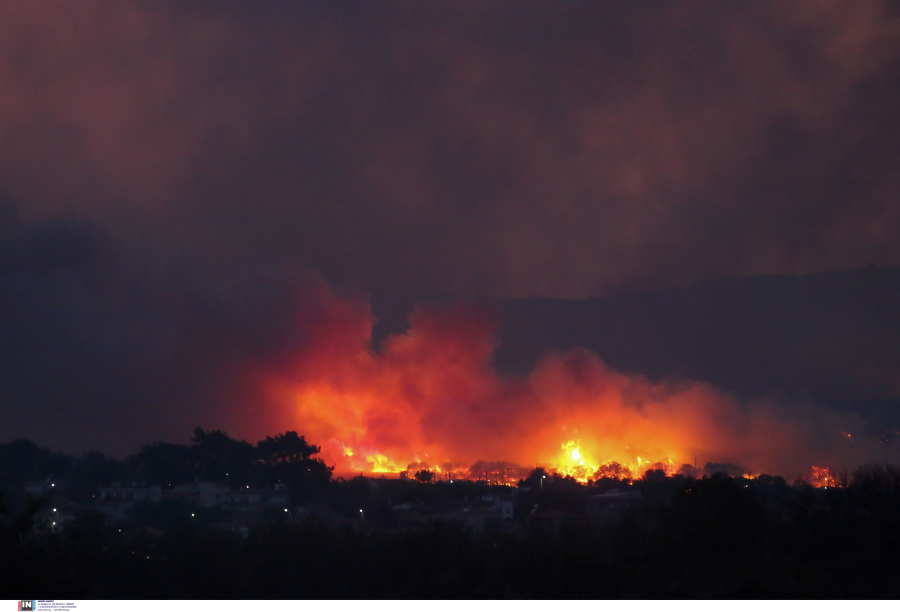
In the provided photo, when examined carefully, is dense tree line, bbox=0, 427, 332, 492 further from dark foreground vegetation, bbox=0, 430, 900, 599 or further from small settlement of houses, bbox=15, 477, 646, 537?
dark foreground vegetation, bbox=0, 430, 900, 599

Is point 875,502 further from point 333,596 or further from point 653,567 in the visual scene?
point 333,596

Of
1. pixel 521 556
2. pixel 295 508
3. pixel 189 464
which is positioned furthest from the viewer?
pixel 189 464

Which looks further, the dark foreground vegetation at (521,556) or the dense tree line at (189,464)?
the dense tree line at (189,464)

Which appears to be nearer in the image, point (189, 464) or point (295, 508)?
point (295, 508)

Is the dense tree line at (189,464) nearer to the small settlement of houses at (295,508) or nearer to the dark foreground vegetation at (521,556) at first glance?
the small settlement of houses at (295,508)

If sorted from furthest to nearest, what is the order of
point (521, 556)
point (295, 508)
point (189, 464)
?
point (189, 464) < point (295, 508) < point (521, 556)

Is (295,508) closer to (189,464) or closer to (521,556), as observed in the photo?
(189,464)

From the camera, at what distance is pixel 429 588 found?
90.9 ft

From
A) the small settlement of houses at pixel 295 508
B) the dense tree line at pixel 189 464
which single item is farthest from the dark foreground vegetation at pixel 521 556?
the dense tree line at pixel 189 464

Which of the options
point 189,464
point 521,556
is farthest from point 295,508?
point 521,556

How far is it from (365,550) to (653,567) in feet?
31.2

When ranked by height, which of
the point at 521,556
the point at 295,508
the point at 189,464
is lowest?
the point at 521,556

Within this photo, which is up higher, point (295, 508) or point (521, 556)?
point (295, 508)

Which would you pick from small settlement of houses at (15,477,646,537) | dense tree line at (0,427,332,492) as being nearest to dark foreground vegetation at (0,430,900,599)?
small settlement of houses at (15,477,646,537)
